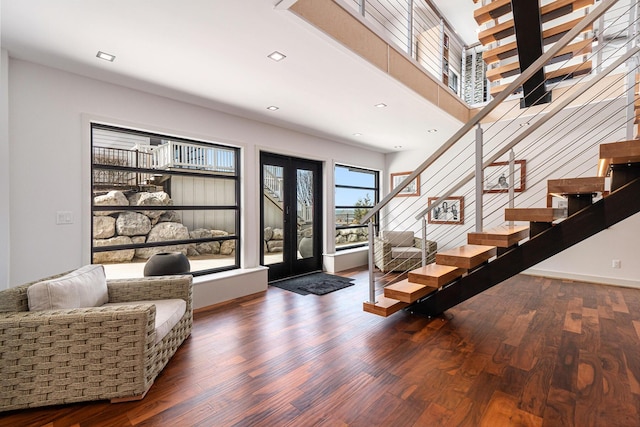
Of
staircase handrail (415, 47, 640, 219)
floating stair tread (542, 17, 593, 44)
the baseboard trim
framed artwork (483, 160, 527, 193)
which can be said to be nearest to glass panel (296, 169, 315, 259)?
staircase handrail (415, 47, 640, 219)

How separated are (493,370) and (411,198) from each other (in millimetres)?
4546

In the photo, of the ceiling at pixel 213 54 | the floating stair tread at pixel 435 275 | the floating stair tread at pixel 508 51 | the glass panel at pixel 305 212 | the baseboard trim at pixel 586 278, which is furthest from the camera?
the glass panel at pixel 305 212

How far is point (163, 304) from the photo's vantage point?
97.0 inches

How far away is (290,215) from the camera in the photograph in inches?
200

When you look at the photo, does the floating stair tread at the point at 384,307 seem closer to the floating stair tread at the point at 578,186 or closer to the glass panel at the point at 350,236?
the floating stair tread at the point at 578,186

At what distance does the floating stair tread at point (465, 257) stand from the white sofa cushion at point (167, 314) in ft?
7.71

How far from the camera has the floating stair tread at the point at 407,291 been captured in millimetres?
2764

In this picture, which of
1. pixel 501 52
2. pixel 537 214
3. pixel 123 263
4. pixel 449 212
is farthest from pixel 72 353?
pixel 449 212

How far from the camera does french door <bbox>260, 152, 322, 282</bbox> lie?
15.7ft

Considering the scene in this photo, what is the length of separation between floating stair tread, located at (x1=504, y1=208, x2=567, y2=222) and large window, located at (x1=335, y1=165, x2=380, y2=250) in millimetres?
3701

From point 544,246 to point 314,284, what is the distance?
3.02 m

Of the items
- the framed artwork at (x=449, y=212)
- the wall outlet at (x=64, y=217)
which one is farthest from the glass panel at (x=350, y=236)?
the wall outlet at (x=64, y=217)

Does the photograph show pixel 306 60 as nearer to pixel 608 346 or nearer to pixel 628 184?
pixel 628 184

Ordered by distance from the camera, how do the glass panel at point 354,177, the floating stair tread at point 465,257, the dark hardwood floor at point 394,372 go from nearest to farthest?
the dark hardwood floor at point 394,372, the floating stair tread at point 465,257, the glass panel at point 354,177
